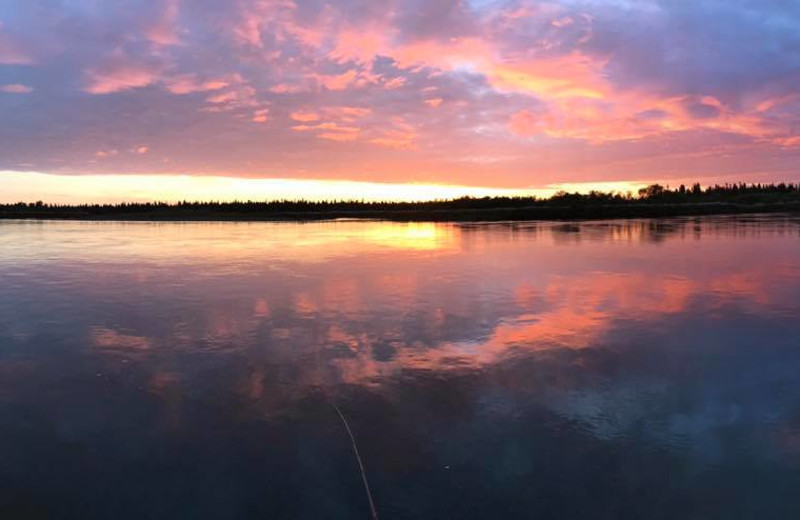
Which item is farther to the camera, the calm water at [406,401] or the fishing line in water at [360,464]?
the calm water at [406,401]

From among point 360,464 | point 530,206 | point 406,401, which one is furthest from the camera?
point 530,206

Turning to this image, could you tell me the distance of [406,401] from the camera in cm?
517

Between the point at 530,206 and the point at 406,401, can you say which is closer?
the point at 406,401

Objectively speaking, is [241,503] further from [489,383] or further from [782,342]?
[782,342]

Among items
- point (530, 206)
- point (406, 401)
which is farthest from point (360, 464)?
point (530, 206)

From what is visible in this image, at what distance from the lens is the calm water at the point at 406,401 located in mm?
3691

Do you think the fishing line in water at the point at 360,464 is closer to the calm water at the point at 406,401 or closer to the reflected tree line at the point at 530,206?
the calm water at the point at 406,401

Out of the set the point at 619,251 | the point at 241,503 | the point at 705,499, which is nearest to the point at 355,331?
the point at 241,503

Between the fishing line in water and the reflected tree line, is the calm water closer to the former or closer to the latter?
the fishing line in water

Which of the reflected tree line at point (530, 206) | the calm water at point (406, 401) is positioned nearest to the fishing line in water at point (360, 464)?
the calm water at point (406, 401)

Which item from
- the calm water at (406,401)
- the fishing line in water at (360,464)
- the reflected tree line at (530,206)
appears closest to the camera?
the fishing line in water at (360,464)

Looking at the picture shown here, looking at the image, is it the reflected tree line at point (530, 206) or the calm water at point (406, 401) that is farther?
the reflected tree line at point (530, 206)

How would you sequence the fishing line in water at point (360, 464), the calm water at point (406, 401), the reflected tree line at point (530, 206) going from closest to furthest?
1. the fishing line in water at point (360, 464)
2. the calm water at point (406, 401)
3. the reflected tree line at point (530, 206)

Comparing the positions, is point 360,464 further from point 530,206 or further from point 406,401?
point 530,206
